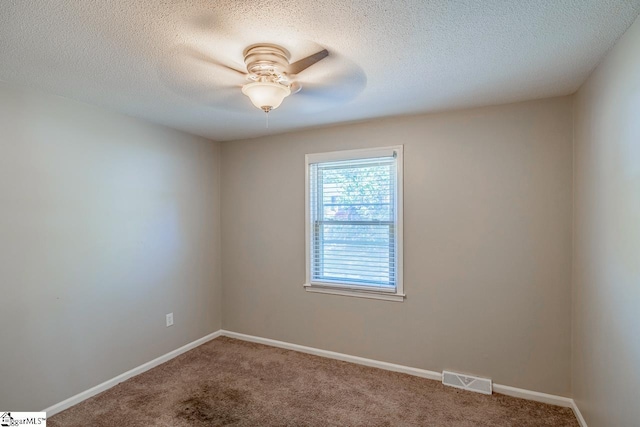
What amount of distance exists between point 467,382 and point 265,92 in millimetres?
2708

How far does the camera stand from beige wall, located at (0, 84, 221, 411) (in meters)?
2.25

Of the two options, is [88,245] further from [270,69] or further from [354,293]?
[354,293]

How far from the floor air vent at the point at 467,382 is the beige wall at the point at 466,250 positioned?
65mm

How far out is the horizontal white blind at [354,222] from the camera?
3.10 metres

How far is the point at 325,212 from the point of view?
3.41m

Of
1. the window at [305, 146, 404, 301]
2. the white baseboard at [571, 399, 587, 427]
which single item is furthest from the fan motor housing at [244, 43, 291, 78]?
the white baseboard at [571, 399, 587, 427]

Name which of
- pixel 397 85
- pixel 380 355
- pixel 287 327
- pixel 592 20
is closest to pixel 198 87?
pixel 397 85

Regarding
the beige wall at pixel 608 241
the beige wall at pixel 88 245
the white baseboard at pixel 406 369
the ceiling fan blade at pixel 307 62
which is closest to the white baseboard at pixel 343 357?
the white baseboard at pixel 406 369

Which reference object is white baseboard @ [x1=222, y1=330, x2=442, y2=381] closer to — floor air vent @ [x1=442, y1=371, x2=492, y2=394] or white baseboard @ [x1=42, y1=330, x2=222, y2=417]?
floor air vent @ [x1=442, y1=371, x2=492, y2=394]

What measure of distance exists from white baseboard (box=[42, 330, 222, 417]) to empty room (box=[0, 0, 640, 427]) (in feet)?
0.07

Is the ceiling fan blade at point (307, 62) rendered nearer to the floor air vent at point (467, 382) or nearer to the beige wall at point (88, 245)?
the beige wall at point (88, 245)

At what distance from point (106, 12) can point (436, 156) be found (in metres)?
2.45

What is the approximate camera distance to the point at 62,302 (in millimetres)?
2496

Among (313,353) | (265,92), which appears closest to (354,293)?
(313,353)
